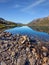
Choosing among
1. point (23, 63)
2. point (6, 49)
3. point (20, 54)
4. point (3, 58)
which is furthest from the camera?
point (6, 49)

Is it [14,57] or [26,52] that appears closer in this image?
[14,57]

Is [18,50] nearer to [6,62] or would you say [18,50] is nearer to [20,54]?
[20,54]

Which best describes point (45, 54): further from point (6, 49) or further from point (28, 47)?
point (6, 49)

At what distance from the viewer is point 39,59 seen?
1201 inches

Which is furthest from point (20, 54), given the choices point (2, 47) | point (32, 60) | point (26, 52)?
point (2, 47)

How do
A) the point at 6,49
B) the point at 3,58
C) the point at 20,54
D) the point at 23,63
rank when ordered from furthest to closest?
the point at 6,49, the point at 20,54, the point at 3,58, the point at 23,63

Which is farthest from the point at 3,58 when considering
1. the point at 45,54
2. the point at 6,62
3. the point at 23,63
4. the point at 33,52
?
the point at 45,54

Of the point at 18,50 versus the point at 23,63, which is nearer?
the point at 23,63

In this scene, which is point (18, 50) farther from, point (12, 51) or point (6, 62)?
point (6, 62)

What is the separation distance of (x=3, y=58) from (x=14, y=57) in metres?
Answer: 2.31

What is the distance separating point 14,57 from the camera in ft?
101

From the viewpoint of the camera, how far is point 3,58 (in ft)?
99.5

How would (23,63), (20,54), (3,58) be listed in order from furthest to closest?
1. (20,54)
2. (3,58)
3. (23,63)

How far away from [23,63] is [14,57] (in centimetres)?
307
